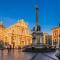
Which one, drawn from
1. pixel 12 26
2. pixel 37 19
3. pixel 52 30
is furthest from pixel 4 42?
pixel 37 19

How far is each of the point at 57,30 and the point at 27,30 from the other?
14.5 m

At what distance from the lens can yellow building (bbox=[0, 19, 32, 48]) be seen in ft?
262

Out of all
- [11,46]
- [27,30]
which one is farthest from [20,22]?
[11,46]

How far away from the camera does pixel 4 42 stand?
7838 centimetres

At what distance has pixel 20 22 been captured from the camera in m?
87.6

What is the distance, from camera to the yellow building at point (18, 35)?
79869mm

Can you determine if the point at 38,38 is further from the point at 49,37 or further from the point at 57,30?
the point at 49,37

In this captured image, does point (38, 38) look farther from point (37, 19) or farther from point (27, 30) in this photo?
point (27, 30)

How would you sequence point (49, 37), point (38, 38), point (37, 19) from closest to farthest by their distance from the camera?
point (38, 38)
point (37, 19)
point (49, 37)

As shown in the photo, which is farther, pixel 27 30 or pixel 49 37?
pixel 49 37

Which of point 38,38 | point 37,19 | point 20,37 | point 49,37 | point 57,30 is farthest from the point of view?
point 49,37

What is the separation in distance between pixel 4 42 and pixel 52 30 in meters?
20.0

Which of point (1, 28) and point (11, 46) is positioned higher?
point (1, 28)

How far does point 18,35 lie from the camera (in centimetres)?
8325
